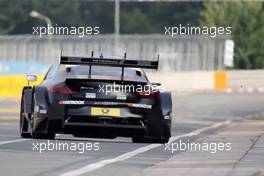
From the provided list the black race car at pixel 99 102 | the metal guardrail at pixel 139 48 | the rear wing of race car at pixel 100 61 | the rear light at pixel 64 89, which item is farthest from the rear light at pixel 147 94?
the metal guardrail at pixel 139 48

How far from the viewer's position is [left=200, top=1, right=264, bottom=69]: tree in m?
81.3

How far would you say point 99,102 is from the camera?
16516 millimetres

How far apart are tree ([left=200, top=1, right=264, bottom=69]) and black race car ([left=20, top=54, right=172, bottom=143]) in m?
63.7

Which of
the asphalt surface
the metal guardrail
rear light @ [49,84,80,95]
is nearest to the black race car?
rear light @ [49,84,80,95]

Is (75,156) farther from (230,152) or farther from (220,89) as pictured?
(220,89)

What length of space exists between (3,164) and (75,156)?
1.96m

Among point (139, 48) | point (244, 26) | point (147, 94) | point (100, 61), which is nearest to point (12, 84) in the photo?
point (139, 48)

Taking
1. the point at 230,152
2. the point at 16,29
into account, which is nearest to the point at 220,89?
the point at 230,152

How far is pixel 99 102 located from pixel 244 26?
6754 centimetres

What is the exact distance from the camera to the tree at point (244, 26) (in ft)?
267

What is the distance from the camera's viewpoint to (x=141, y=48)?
7375cm

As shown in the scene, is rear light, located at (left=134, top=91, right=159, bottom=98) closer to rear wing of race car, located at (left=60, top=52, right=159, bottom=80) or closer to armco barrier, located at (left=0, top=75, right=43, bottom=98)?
rear wing of race car, located at (left=60, top=52, right=159, bottom=80)

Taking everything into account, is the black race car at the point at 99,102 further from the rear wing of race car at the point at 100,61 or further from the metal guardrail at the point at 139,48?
→ the metal guardrail at the point at 139,48

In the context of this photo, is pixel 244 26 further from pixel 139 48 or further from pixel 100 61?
pixel 100 61
